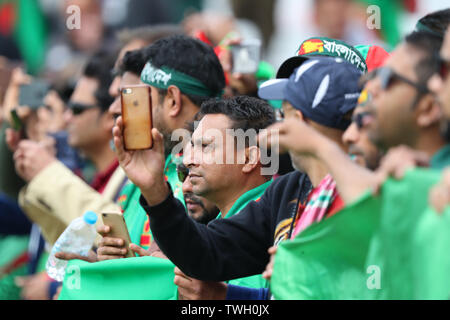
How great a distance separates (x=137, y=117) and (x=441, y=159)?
4.13ft

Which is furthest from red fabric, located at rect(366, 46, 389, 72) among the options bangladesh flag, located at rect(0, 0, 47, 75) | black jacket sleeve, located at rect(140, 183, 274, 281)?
bangladesh flag, located at rect(0, 0, 47, 75)

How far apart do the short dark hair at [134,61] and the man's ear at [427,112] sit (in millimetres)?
2593

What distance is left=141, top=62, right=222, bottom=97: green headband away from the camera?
4664 mm

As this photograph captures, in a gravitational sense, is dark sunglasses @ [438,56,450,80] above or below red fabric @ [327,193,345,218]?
above

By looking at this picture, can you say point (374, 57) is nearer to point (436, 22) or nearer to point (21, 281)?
point (436, 22)

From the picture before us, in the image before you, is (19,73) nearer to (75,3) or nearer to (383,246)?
(75,3)

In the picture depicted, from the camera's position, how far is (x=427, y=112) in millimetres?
2615

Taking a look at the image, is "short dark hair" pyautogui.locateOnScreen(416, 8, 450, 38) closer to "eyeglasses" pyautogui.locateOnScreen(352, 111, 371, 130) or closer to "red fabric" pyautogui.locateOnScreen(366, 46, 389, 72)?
"red fabric" pyautogui.locateOnScreen(366, 46, 389, 72)

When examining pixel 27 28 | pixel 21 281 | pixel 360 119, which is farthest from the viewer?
pixel 27 28

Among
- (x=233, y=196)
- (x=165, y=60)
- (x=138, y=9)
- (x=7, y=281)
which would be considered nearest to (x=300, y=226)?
(x=233, y=196)

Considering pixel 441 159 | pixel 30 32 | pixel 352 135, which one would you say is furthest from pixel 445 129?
pixel 30 32

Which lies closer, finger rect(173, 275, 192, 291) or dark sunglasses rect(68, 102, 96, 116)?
finger rect(173, 275, 192, 291)

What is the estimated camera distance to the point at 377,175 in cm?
246

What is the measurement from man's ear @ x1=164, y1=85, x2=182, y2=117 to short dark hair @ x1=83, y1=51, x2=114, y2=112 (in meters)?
1.45
